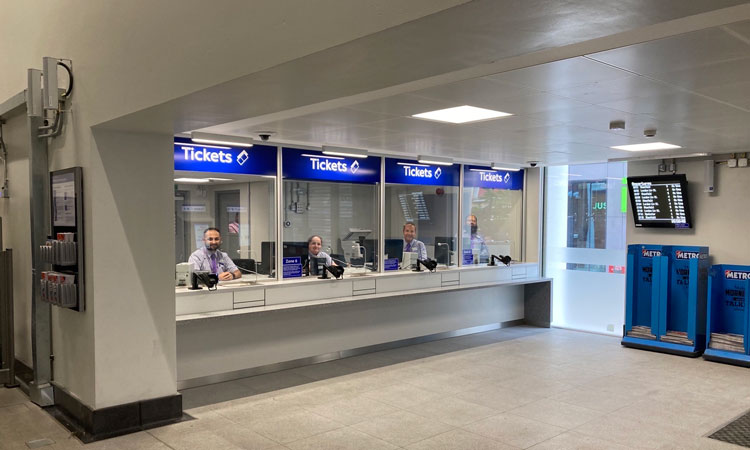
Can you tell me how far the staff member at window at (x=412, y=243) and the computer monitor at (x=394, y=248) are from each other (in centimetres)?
12

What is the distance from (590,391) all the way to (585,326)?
3.39m

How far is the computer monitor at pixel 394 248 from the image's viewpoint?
7.66 m

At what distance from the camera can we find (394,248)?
7746 millimetres

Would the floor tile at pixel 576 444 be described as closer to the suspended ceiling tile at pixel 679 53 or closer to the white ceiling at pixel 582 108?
the white ceiling at pixel 582 108

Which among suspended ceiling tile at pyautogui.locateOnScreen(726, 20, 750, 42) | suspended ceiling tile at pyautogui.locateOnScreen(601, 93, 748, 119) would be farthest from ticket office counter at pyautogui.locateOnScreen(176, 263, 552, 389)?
suspended ceiling tile at pyautogui.locateOnScreen(726, 20, 750, 42)

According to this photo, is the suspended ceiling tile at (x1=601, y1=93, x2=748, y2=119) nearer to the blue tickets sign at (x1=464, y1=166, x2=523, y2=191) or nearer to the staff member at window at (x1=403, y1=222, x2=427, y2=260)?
the staff member at window at (x1=403, y1=222, x2=427, y2=260)

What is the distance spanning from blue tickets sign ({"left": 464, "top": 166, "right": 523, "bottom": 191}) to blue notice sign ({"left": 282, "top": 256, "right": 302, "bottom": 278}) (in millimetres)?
3266

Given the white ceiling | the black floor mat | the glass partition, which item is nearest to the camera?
the white ceiling

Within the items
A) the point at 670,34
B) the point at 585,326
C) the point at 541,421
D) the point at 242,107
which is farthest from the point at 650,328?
the point at 242,107

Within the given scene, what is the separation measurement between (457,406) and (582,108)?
9.12 feet

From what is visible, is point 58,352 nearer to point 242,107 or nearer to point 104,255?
point 104,255

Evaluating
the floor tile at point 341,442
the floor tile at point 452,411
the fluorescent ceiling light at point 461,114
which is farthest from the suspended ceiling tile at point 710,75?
the floor tile at point 341,442

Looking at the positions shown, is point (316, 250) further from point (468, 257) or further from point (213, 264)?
point (468, 257)

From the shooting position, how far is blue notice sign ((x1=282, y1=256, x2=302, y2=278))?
649 cm
